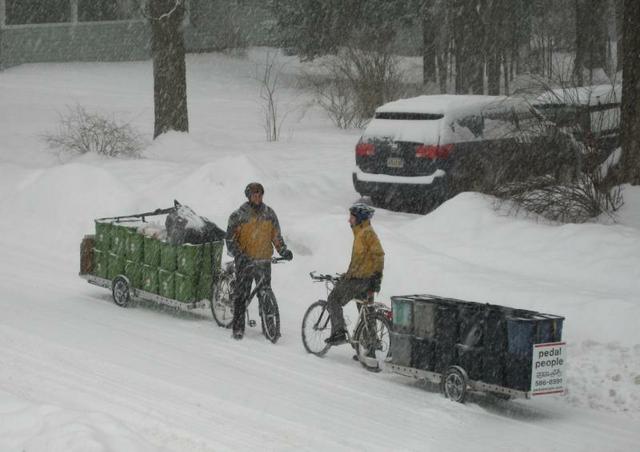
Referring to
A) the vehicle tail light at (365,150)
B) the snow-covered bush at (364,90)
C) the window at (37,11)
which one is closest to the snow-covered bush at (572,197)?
the vehicle tail light at (365,150)

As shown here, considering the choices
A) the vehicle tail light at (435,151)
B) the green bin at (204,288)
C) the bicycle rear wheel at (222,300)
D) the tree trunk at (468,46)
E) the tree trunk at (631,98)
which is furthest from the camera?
the tree trunk at (468,46)

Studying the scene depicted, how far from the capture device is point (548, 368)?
33.1 feet

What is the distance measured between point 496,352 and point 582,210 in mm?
6305

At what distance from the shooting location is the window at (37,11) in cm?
4105

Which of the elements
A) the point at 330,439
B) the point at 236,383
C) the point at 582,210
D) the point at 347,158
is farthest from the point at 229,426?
the point at 347,158

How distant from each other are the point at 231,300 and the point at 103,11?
31210 millimetres

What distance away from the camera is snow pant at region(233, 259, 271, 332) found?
12.7 metres

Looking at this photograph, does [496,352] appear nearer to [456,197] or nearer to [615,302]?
[615,302]

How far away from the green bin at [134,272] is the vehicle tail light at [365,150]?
583 cm

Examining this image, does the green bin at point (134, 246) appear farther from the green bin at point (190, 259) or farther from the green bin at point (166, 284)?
the green bin at point (190, 259)

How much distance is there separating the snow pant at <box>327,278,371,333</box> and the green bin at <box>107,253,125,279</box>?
3588 mm

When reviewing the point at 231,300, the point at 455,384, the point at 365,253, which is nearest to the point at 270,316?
the point at 231,300

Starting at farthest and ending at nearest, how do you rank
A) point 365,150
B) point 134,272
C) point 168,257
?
point 365,150 → point 134,272 → point 168,257

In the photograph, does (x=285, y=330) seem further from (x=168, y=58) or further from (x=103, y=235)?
(x=168, y=58)
